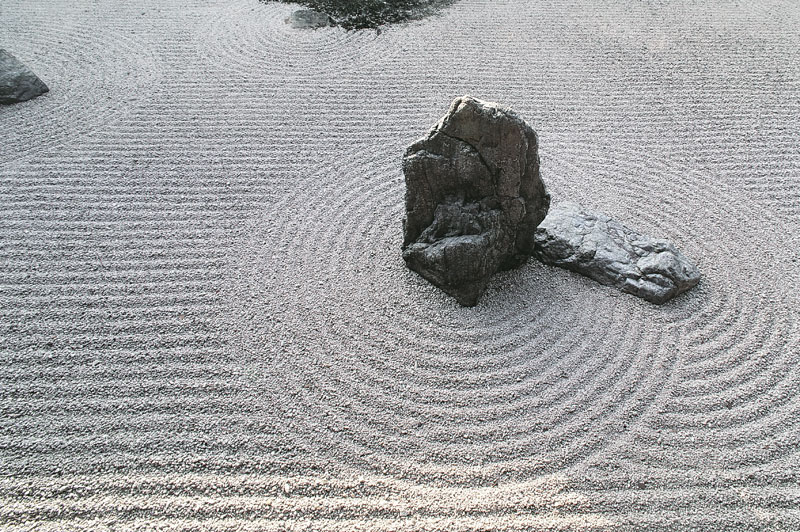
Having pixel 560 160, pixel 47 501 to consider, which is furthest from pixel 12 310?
pixel 560 160

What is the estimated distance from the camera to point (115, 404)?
297cm

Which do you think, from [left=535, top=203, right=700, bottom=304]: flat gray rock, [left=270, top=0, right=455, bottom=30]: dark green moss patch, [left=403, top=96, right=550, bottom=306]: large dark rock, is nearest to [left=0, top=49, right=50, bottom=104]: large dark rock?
[left=270, top=0, right=455, bottom=30]: dark green moss patch

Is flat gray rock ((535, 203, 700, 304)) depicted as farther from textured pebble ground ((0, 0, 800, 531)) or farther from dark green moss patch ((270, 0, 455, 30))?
dark green moss patch ((270, 0, 455, 30))

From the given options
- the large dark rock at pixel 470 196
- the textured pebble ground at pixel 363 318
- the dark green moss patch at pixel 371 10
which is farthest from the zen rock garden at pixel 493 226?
the dark green moss patch at pixel 371 10

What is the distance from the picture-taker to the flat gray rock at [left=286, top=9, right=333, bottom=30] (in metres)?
6.73

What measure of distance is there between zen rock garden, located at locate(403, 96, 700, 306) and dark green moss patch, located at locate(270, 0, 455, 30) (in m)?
3.98

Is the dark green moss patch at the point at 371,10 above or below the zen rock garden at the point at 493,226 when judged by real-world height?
above

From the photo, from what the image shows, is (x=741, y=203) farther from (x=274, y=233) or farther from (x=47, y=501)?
(x=47, y=501)

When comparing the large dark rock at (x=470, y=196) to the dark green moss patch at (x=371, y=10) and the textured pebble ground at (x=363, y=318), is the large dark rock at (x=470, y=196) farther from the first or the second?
the dark green moss patch at (x=371, y=10)

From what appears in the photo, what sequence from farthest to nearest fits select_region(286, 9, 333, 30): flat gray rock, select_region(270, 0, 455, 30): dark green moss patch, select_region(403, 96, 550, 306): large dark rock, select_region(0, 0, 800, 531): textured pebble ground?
1. select_region(270, 0, 455, 30): dark green moss patch
2. select_region(286, 9, 333, 30): flat gray rock
3. select_region(403, 96, 550, 306): large dark rock
4. select_region(0, 0, 800, 531): textured pebble ground

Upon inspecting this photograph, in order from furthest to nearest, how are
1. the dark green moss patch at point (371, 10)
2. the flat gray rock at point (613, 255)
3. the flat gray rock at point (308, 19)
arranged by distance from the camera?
1. the dark green moss patch at point (371, 10)
2. the flat gray rock at point (308, 19)
3. the flat gray rock at point (613, 255)

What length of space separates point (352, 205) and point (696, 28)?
4.89 m

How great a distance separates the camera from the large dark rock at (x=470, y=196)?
3.21 m

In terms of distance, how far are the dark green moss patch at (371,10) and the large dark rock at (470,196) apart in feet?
13.0
